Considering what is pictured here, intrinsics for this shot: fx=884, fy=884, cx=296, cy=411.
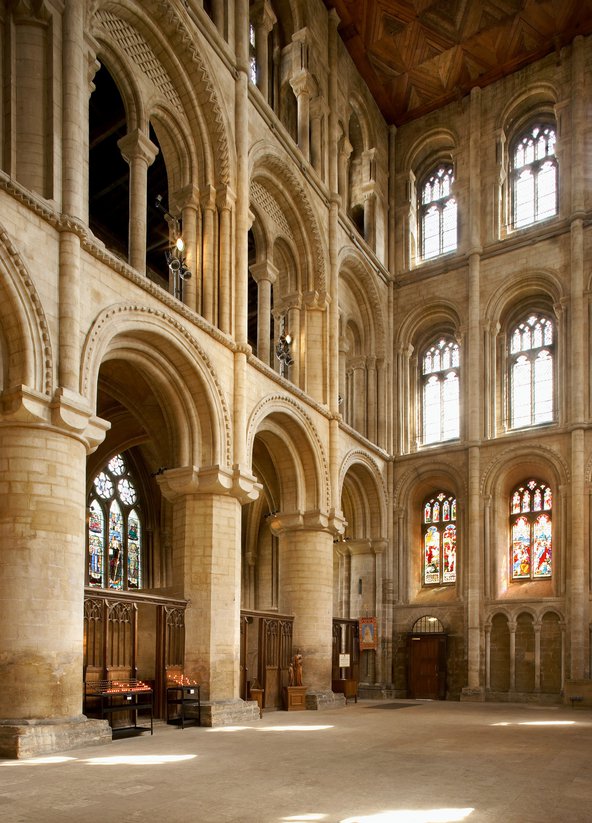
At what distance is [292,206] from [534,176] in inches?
386

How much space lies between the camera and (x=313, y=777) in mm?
10648

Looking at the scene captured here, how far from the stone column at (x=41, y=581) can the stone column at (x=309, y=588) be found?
965cm

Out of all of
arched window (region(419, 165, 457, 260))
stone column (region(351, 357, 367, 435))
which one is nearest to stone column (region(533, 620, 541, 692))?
stone column (region(351, 357, 367, 435))

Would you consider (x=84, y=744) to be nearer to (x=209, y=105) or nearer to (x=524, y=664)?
(x=209, y=105)

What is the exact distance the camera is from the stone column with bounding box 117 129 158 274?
17922 millimetres

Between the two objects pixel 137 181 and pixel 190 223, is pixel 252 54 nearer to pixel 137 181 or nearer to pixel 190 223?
pixel 190 223

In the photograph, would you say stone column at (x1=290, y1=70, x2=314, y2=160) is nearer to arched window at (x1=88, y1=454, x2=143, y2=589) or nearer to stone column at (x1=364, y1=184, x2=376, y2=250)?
stone column at (x1=364, y1=184, x2=376, y2=250)

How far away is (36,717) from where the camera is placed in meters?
13.0

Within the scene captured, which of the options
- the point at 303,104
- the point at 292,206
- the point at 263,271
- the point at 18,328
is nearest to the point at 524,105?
the point at 303,104

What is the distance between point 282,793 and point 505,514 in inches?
782

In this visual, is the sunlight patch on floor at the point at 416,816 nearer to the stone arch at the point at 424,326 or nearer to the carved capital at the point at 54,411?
the carved capital at the point at 54,411

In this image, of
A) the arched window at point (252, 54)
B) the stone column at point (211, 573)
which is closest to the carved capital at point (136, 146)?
the arched window at point (252, 54)

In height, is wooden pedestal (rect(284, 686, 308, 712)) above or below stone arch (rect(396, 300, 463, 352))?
below

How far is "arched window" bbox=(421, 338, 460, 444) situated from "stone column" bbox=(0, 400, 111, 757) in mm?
17866
